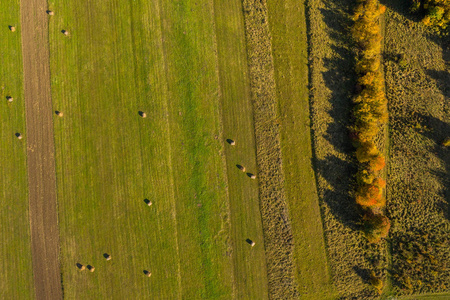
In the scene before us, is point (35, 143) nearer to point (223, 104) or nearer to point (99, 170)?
point (99, 170)

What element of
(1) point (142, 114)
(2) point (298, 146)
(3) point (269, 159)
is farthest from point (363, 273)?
(1) point (142, 114)

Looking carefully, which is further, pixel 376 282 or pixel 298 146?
pixel 298 146

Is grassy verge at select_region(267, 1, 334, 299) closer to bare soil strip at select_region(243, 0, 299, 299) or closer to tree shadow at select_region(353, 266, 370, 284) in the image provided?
bare soil strip at select_region(243, 0, 299, 299)

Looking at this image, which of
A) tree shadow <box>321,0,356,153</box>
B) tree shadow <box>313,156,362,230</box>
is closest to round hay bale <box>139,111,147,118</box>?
tree shadow <box>313,156,362,230</box>

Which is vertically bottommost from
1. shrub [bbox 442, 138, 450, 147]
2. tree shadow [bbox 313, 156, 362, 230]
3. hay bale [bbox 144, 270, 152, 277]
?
hay bale [bbox 144, 270, 152, 277]

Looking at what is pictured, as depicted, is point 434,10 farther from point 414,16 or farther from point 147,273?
point 147,273

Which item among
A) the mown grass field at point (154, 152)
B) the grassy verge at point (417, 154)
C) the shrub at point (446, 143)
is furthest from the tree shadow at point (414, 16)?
the mown grass field at point (154, 152)
